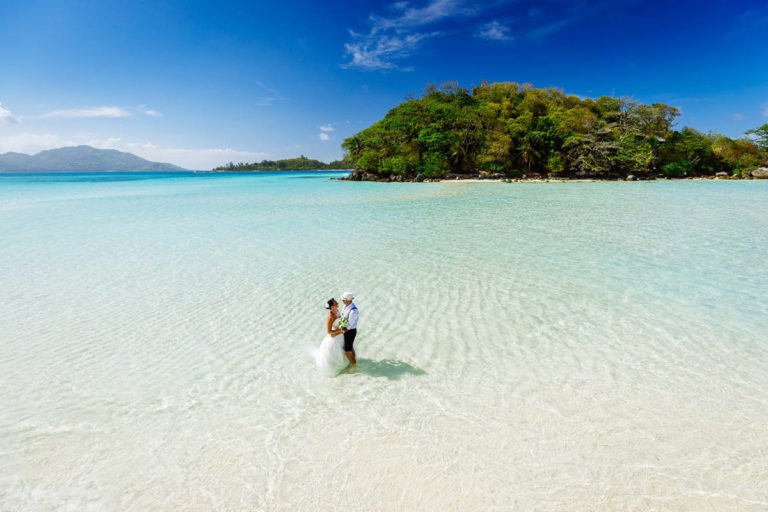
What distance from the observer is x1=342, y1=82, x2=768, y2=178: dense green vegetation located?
44.0 metres

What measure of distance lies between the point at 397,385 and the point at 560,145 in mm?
51585

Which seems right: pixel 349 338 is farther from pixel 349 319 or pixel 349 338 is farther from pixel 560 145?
pixel 560 145

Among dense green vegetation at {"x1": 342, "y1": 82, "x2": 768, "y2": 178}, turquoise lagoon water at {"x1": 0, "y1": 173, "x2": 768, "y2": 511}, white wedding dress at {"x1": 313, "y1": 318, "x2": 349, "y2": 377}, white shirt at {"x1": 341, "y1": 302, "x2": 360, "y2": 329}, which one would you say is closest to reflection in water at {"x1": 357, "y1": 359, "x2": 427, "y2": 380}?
turquoise lagoon water at {"x1": 0, "y1": 173, "x2": 768, "y2": 511}

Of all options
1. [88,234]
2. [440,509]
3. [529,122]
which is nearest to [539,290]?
[440,509]

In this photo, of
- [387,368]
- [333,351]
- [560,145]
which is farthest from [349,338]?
[560,145]

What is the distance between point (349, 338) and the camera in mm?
4016

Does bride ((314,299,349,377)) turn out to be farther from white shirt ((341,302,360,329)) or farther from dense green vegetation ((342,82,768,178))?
dense green vegetation ((342,82,768,178))

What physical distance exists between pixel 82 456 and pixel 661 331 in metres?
7.05

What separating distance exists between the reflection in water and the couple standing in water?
157 mm

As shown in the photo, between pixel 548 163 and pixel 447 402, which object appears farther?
pixel 548 163

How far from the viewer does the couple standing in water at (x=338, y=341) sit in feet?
12.8

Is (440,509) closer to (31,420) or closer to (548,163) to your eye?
(31,420)

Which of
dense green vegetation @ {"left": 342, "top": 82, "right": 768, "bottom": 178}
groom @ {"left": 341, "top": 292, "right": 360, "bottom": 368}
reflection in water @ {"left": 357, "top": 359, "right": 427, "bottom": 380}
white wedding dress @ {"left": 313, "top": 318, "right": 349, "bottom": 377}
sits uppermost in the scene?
dense green vegetation @ {"left": 342, "top": 82, "right": 768, "bottom": 178}

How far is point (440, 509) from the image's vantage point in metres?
2.46
